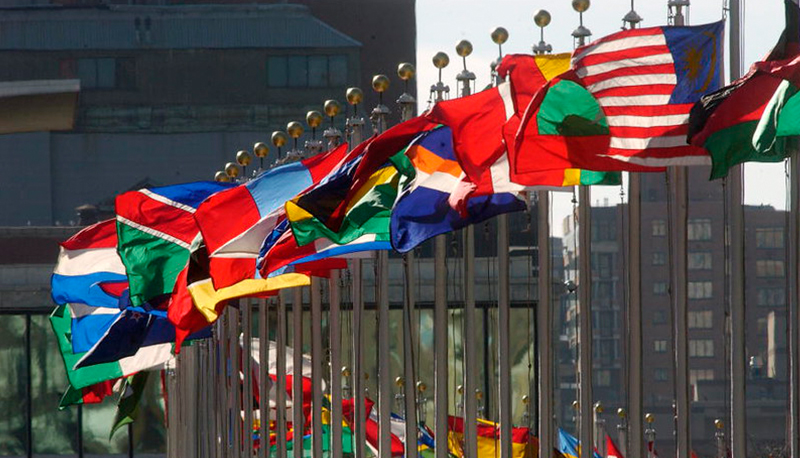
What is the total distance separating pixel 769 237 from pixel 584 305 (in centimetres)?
17474

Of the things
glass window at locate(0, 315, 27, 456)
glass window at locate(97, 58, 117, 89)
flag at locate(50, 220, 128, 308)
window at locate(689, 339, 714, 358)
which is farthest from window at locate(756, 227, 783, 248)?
flag at locate(50, 220, 128, 308)

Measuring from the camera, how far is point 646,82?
64.0 feet

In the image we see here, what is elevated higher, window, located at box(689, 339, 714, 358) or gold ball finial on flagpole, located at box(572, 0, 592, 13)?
gold ball finial on flagpole, located at box(572, 0, 592, 13)

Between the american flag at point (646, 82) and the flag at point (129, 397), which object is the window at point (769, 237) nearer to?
the flag at point (129, 397)

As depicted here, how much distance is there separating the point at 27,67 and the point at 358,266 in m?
80.6

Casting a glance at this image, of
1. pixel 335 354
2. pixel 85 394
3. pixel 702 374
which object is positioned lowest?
pixel 702 374

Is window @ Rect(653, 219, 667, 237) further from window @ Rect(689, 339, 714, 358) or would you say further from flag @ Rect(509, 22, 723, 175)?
flag @ Rect(509, 22, 723, 175)

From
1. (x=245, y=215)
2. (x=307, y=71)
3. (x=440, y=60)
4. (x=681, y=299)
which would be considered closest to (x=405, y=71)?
(x=440, y=60)

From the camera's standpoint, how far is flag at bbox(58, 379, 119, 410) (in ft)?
144

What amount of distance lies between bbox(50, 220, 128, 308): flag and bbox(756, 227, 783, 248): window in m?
157

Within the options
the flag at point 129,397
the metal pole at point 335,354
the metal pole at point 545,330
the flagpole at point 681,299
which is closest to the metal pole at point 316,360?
the metal pole at point 335,354

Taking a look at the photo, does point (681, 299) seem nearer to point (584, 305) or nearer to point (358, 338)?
point (584, 305)

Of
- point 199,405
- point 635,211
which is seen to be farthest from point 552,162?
point 199,405

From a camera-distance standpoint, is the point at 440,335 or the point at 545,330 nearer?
the point at 545,330
